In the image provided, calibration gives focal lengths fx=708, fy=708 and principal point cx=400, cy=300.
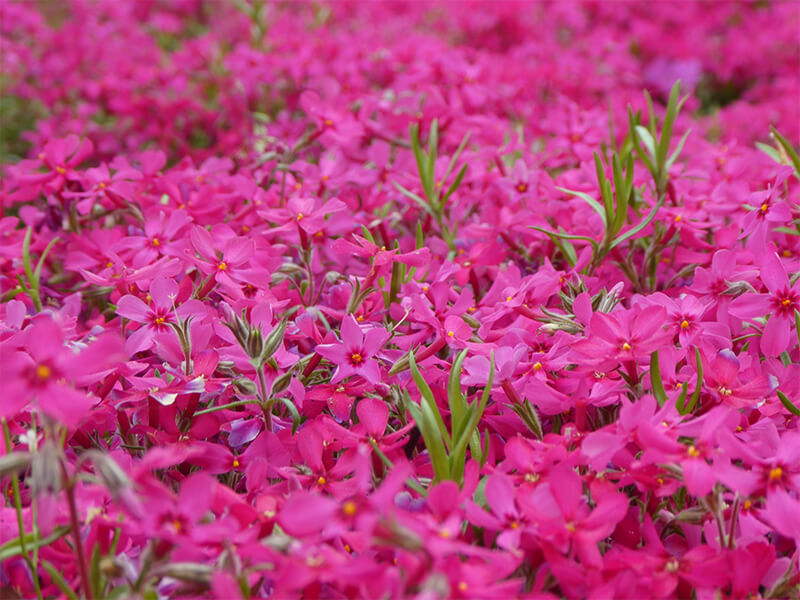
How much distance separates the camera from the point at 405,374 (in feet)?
4.46

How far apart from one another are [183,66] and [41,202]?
5.75 feet

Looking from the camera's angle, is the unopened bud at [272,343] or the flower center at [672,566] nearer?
the flower center at [672,566]

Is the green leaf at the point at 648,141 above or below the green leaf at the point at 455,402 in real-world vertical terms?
above

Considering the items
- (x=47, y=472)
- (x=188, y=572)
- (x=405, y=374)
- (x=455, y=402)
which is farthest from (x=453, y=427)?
(x=47, y=472)

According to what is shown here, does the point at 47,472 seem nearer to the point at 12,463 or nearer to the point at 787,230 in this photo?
the point at 12,463

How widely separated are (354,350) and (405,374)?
0.12 meters

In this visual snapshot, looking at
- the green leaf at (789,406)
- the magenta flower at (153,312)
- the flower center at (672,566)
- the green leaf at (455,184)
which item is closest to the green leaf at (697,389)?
the green leaf at (789,406)

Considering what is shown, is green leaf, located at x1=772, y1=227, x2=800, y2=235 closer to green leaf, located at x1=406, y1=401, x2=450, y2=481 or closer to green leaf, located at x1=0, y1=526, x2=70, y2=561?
green leaf, located at x1=406, y1=401, x2=450, y2=481

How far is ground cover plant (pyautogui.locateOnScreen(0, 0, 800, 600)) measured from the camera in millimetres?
919

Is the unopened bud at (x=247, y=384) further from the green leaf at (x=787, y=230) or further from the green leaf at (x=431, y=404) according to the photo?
the green leaf at (x=787, y=230)

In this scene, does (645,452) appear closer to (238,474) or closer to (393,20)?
(238,474)

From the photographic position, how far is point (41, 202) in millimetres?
2068

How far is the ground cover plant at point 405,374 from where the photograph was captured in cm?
92

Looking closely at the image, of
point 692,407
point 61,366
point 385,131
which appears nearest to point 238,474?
point 61,366
